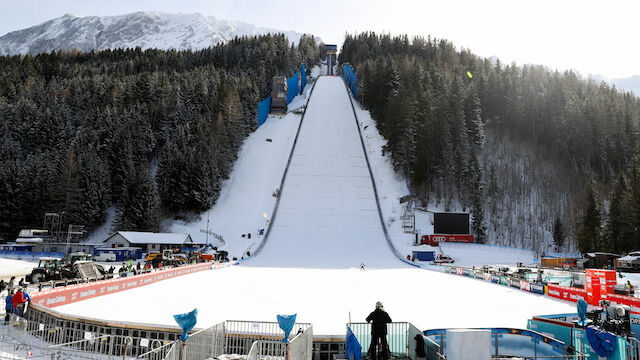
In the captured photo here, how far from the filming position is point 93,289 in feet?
52.0

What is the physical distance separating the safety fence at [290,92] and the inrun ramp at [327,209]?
703cm

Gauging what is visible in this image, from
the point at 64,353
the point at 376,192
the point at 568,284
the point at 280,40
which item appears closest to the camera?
the point at 64,353

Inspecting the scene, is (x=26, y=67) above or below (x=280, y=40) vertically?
below

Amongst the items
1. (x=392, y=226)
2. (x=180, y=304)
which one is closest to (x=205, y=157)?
(x=392, y=226)

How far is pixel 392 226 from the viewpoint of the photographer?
137ft

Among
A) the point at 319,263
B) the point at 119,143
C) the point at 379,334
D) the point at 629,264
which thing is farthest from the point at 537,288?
the point at 119,143

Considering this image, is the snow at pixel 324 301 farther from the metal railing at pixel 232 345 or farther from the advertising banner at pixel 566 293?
the metal railing at pixel 232 345

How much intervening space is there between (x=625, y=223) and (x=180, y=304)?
3658 centimetres

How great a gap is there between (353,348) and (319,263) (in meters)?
23.0

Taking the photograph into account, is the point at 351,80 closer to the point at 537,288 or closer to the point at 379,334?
the point at 537,288

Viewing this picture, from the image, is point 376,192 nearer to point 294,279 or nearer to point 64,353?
point 294,279

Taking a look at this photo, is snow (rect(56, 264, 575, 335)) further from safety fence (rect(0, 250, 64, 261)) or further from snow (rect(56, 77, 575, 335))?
safety fence (rect(0, 250, 64, 261))

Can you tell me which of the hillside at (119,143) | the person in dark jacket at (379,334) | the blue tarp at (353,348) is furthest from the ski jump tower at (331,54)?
the blue tarp at (353,348)

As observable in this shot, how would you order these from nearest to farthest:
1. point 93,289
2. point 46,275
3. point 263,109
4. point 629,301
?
point 629,301
point 93,289
point 46,275
point 263,109
